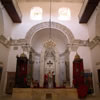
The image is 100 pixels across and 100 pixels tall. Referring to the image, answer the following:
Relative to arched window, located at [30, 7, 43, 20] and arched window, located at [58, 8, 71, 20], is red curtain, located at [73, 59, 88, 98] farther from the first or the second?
arched window, located at [30, 7, 43, 20]

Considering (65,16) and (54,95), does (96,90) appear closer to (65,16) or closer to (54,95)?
(54,95)

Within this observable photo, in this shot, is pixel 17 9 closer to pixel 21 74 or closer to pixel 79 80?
pixel 21 74

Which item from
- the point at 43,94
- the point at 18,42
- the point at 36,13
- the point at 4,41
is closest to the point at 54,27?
the point at 36,13

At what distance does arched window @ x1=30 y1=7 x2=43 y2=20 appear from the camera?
1057 cm

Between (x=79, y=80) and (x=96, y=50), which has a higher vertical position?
(x=96, y=50)

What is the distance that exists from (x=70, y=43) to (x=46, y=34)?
2999 millimetres

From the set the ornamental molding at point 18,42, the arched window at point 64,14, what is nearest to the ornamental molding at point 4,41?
the ornamental molding at point 18,42

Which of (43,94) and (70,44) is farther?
(70,44)

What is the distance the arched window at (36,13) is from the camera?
1057 cm

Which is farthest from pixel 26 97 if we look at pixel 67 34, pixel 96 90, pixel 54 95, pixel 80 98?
pixel 67 34

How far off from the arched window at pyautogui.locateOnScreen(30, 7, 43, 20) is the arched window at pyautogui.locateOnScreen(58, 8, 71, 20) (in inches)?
76.6

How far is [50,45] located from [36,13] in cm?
380

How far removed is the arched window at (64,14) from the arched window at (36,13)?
1.95m

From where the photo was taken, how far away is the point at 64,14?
10.8m
